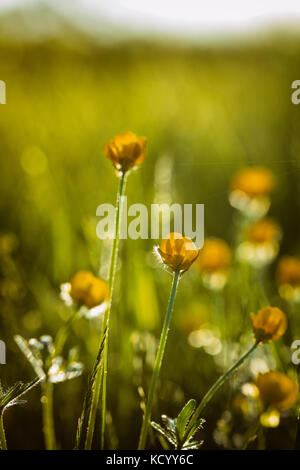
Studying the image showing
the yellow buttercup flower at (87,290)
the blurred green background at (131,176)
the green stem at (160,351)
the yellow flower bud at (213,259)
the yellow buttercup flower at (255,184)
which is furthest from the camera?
the yellow buttercup flower at (255,184)

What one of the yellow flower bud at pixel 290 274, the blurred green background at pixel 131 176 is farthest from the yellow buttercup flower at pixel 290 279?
the blurred green background at pixel 131 176

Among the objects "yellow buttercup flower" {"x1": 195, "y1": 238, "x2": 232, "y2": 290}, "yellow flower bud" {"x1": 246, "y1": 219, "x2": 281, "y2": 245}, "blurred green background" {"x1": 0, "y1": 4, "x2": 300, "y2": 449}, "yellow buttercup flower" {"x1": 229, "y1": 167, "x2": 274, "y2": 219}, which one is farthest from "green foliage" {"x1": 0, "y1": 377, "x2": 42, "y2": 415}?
"yellow buttercup flower" {"x1": 229, "y1": 167, "x2": 274, "y2": 219}

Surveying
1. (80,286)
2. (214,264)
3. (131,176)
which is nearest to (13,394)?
(80,286)

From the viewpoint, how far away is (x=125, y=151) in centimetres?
70

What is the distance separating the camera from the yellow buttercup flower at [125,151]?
2.30ft

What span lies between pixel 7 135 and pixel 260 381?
6.44 ft

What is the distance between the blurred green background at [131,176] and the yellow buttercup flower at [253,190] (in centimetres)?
21

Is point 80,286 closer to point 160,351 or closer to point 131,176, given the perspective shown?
point 160,351

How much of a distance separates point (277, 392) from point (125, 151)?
1.35 ft

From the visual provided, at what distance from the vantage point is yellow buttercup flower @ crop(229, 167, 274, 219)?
1.34 metres

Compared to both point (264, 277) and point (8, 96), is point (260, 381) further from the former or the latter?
point (8, 96)

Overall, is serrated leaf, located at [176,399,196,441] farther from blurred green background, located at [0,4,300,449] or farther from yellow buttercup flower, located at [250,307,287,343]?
blurred green background, located at [0,4,300,449]

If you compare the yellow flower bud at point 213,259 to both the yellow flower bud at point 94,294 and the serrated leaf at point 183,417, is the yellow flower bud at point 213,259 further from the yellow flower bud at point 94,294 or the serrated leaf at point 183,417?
the serrated leaf at point 183,417

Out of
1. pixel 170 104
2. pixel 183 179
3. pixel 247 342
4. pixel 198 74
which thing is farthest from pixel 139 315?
pixel 198 74
